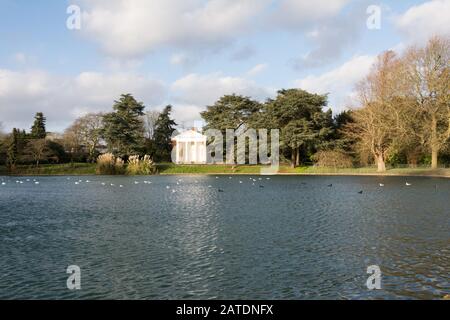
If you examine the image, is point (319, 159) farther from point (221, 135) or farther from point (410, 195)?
point (410, 195)

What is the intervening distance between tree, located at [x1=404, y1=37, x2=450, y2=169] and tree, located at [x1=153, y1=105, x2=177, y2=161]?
42102 millimetres

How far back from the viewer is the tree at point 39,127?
2899 inches

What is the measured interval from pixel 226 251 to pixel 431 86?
40.9 meters

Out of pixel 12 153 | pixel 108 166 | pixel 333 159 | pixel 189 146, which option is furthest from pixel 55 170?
pixel 333 159

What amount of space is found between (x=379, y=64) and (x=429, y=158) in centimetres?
1571

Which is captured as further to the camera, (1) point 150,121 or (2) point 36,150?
Answer: (1) point 150,121

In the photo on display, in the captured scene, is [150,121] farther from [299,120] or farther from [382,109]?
[382,109]

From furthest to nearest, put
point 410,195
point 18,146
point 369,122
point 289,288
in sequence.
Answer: point 18,146 < point 369,122 < point 410,195 < point 289,288

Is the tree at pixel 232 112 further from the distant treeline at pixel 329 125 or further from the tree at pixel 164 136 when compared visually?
the tree at pixel 164 136

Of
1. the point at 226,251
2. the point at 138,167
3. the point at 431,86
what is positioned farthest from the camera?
the point at 138,167

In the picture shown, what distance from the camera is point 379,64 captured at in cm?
5075

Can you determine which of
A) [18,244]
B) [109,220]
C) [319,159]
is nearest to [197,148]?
[319,159]

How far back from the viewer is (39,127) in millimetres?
77312

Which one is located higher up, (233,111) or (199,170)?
(233,111)
